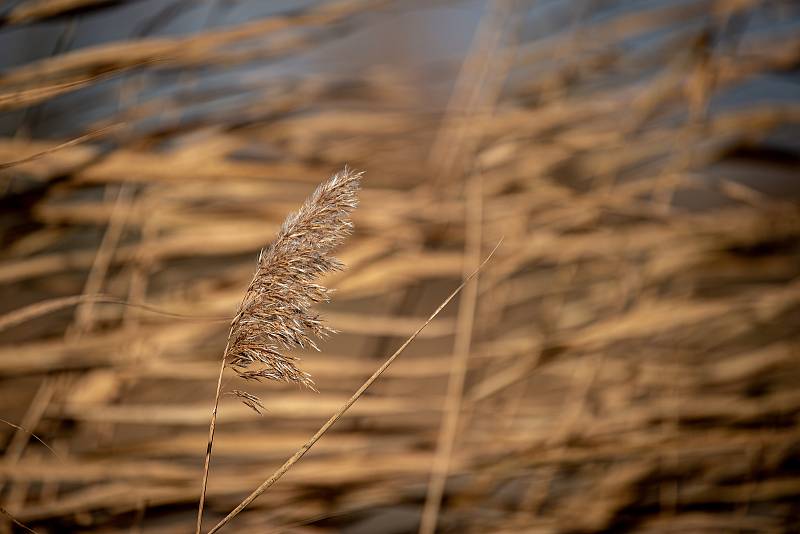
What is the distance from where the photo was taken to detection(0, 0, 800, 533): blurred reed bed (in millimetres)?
605

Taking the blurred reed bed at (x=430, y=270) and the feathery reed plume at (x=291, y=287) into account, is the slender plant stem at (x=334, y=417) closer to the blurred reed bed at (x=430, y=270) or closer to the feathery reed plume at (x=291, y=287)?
the feathery reed plume at (x=291, y=287)

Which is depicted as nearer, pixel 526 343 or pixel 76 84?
pixel 76 84

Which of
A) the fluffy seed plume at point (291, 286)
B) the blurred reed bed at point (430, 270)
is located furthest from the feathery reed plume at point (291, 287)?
the blurred reed bed at point (430, 270)

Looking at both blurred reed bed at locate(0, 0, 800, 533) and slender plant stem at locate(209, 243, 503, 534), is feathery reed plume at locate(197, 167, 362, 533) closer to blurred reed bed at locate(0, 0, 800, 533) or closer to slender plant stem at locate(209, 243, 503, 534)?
slender plant stem at locate(209, 243, 503, 534)

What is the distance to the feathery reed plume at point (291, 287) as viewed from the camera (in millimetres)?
347

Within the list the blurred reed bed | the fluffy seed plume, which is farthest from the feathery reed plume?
the blurred reed bed

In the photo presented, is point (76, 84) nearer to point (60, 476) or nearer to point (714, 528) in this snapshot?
point (60, 476)

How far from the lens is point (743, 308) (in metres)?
0.70

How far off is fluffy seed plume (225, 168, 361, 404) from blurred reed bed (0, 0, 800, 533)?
0.75 feet

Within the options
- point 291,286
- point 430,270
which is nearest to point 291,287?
point 291,286

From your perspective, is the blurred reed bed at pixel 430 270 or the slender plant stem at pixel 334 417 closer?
the slender plant stem at pixel 334 417

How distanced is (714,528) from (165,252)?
2.29 feet

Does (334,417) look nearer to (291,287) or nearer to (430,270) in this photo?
(291,287)

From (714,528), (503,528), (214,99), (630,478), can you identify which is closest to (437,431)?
(503,528)
